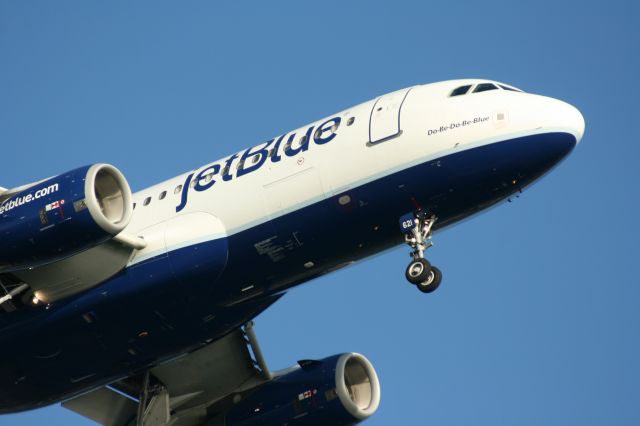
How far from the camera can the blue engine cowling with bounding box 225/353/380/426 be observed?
35.1 m

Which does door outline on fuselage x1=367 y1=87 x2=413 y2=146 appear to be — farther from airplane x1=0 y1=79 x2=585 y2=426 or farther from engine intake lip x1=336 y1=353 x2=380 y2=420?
engine intake lip x1=336 y1=353 x2=380 y2=420

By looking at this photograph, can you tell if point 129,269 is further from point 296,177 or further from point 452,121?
point 452,121

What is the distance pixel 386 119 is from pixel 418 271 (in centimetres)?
352

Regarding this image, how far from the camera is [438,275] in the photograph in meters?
30.6

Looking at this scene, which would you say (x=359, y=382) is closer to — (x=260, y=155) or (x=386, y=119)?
(x=260, y=155)

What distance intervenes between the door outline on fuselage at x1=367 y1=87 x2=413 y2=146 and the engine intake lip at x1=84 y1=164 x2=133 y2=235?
5.44 meters

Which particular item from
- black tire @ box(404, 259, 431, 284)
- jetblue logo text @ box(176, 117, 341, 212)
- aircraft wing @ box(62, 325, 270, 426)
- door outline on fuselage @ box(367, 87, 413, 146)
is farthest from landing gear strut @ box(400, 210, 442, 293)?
aircraft wing @ box(62, 325, 270, 426)

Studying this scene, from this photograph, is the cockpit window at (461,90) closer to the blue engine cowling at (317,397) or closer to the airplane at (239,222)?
the airplane at (239,222)

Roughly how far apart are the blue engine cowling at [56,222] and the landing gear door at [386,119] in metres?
5.68

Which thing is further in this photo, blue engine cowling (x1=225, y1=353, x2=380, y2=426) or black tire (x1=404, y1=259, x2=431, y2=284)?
blue engine cowling (x1=225, y1=353, x2=380, y2=426)

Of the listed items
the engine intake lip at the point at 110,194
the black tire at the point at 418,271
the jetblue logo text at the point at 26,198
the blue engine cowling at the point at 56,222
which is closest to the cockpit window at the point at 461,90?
the black tire at the point at 418,271

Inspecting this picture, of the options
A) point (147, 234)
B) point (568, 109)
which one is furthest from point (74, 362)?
point (568, 109)

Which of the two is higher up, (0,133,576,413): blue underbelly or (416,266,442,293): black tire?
(0,133,576,413): blue underbelly

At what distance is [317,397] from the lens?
116 feet
